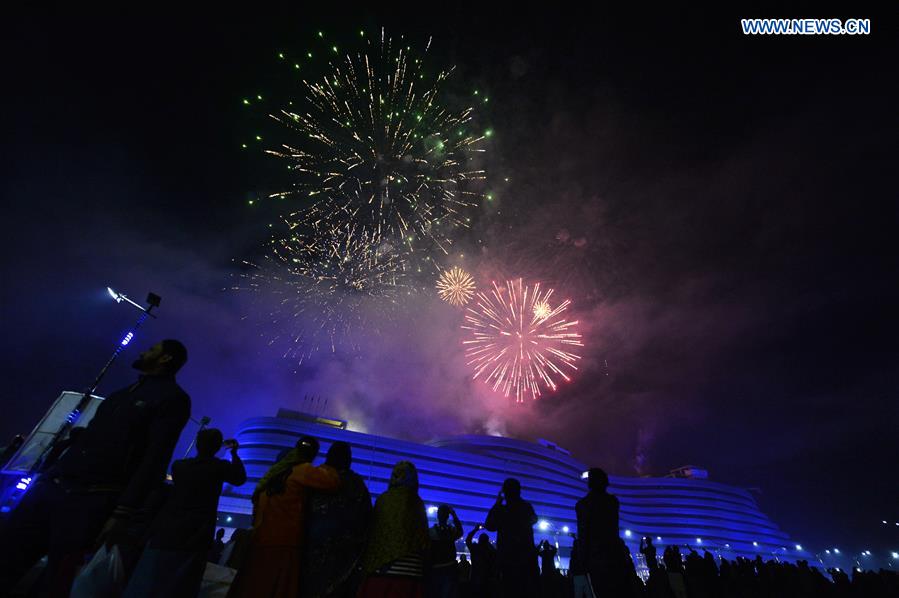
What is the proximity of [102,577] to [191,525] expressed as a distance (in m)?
0.57

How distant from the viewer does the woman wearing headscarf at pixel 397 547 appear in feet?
10.5

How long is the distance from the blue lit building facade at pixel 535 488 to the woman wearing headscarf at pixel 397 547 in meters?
50.7

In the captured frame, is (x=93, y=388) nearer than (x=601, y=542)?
No

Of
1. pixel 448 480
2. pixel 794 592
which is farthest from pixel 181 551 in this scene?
pixel 448 480

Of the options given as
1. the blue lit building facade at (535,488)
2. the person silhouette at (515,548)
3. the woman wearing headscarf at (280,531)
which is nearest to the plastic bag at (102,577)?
the woman wearing headscarf at (280,531)

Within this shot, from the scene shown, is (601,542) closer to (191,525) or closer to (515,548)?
(515,548)

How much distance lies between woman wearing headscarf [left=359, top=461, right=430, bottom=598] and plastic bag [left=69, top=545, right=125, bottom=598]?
5.75 ft

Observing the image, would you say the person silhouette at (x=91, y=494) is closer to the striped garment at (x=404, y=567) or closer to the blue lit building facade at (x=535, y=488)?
the striped garment at (x=404, y=567)

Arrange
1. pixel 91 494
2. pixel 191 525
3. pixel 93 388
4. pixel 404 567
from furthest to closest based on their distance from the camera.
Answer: pixel 93 388 < pixel 404 567 < pixel 191 525 < pixel 91 494

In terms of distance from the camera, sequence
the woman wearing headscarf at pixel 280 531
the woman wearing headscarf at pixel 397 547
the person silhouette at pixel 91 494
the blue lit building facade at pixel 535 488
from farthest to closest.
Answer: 1. the blue lit building facade at pixel 535 488
2. the woman wearing headscarf at pixel 397 547
3. the woman wearing headscarf at pixel 280 531
4. the person silhouette at pixel 91 494

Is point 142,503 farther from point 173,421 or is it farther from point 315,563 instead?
point 315,563

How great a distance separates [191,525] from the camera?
2846mm

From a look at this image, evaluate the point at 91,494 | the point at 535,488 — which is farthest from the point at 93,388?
the point at 535,488

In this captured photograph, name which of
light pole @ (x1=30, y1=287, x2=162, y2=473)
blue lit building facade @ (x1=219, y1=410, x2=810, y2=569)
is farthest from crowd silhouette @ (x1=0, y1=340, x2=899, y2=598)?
blue lit building facade @ (x1=219, y1=410, x2=810, y2=569)
